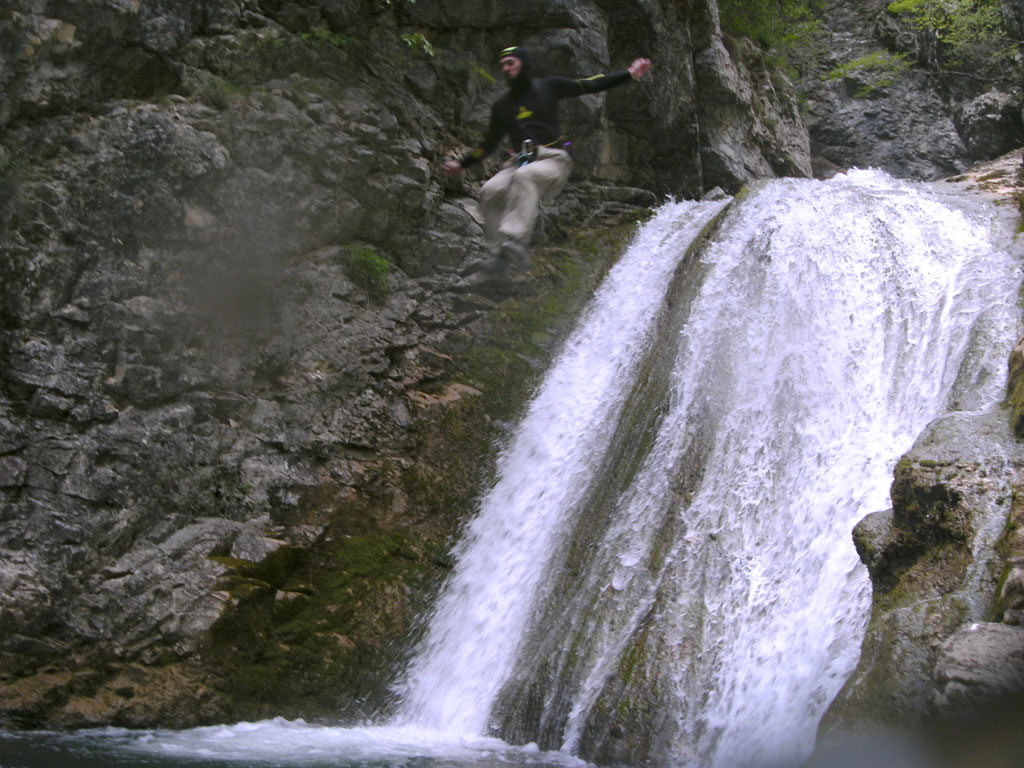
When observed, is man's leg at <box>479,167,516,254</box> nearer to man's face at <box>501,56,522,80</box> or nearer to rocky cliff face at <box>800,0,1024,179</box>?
man's face at <box>501,56,522,80</box>

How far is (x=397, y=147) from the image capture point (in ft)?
36.0

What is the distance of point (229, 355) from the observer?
9055 mm

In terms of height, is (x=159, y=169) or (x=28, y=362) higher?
(x=159, y=169)

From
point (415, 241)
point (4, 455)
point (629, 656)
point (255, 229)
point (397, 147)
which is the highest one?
point (397, 147)

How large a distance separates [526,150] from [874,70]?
1858 centimetres

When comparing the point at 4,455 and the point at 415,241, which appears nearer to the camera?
the point at 4,455

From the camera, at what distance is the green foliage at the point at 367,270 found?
407 inches

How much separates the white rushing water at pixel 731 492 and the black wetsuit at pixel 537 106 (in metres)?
3.44

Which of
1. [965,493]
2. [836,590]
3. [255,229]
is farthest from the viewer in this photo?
[255,229]

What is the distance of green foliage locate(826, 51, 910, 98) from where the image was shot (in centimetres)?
2206

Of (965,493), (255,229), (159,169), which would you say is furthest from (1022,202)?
(159,169)

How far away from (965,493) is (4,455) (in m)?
7.71

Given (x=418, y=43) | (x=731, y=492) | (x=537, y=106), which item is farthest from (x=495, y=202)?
(x=418, y=43)

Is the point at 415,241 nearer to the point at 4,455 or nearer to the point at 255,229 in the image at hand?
the point at 255,229
